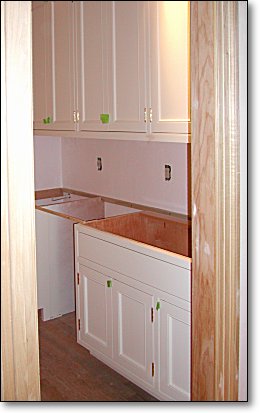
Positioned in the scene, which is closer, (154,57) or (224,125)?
(224,125)

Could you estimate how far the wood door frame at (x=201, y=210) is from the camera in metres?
0.88

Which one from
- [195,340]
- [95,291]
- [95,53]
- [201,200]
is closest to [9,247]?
[201,200]

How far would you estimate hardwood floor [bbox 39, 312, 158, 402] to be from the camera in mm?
1453

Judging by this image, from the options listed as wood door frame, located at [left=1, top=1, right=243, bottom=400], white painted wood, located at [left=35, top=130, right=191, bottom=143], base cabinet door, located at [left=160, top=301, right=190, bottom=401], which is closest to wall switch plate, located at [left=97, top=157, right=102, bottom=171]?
white painted wood, located at [left=35, top=130, right=191, bottom=143]

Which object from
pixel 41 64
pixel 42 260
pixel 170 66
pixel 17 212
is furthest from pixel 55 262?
pixel 17 212

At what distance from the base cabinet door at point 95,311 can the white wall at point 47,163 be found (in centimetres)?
91

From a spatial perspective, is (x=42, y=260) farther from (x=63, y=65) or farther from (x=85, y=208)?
(x=63, y=65)

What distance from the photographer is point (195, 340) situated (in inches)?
50.4

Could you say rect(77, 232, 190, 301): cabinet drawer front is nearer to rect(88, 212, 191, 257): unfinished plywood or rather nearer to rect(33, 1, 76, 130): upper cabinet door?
rect(88, 212, 191, 257): unfinished plywood

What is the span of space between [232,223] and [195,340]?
12.3 inches

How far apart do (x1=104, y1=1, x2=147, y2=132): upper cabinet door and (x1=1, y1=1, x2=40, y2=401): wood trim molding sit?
0.90 m

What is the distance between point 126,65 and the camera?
1812 mm

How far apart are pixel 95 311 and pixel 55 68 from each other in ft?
3.13

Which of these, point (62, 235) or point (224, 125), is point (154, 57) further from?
point (62, 235)
